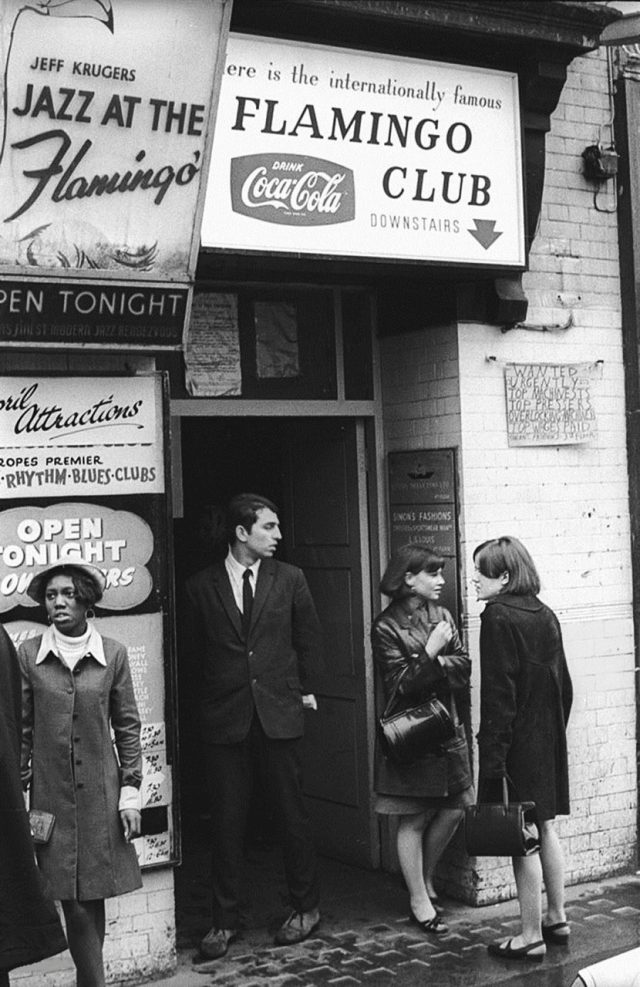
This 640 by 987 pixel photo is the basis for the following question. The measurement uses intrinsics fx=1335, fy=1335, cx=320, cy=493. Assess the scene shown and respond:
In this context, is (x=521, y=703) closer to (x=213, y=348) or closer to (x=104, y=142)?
(x=213, y=348)

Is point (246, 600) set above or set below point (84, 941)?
above

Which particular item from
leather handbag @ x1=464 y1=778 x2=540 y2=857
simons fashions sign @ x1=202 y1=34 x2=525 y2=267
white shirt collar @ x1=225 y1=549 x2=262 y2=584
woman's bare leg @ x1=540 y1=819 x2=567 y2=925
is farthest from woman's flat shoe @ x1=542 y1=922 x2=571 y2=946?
simons fashions sign @ x1=202 y1=34 x2=525 y2=267

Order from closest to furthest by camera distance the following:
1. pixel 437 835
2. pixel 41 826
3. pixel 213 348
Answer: pixel 41 826, pixel 437 835, pixel 213 348

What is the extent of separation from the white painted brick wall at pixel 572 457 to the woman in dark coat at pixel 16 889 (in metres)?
3.23

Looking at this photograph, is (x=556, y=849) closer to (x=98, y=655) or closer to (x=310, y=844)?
(x=310, y=844)

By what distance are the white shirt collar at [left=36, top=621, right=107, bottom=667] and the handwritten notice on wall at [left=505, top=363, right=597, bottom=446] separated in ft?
9.20

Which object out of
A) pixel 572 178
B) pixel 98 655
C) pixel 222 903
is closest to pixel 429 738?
pixel 222 903

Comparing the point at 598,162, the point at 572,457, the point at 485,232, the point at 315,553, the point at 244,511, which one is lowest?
the point at 315,553

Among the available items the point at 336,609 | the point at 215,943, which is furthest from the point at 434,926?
the point at 336,609

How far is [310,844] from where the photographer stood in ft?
21.1

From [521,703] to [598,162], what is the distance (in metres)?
3.17

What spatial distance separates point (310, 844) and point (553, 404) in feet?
8.78

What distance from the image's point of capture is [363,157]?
6.48 m

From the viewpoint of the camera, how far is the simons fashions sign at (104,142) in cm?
518
